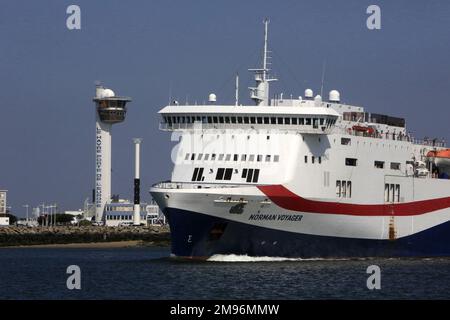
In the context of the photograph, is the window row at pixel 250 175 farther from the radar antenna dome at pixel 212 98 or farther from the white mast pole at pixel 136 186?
the white mast pole at pixel 136 186

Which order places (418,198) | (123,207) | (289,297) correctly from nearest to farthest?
(289,297)
(418,198)
(123,207)

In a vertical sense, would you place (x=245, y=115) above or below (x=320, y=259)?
above

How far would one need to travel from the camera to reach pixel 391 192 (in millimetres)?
50344

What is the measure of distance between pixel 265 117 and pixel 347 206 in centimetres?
546

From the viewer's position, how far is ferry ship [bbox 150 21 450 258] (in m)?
43.0

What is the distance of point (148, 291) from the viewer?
3519 centimetres

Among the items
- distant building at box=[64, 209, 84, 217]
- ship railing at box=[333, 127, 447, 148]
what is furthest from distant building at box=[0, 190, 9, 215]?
ship railing at box=[333, 127, 447, 148]

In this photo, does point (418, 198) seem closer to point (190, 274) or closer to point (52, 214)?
point (190, 274)

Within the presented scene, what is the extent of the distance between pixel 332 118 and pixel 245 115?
3570 mm

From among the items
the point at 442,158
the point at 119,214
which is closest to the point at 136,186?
the point at 119,214

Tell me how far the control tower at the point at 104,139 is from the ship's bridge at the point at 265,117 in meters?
66.7

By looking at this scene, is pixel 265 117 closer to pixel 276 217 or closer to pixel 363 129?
pixel 276 217

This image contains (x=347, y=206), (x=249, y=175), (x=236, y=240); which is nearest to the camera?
(x=236, y=240)
